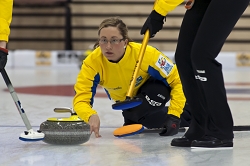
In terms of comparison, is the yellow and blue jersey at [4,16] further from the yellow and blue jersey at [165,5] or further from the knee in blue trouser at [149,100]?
the knee in blue trouser at [149,100]

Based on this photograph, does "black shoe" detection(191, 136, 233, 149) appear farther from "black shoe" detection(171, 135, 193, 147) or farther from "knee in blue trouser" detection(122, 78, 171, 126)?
"knee in blue trouser" detection(122, 78, 171, 126)

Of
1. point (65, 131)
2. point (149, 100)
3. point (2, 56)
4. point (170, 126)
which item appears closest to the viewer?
point (2, 56)

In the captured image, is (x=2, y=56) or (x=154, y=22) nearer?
(x=2, y=56)

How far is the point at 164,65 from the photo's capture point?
2.67m

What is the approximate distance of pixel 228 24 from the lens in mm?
2131

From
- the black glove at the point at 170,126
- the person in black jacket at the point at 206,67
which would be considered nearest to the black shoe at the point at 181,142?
the person in black jacket at the point at 206,67

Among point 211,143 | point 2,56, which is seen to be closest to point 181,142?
point 211,143

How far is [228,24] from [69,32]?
317 inches

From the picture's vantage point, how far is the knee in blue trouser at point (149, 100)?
269 centimetres

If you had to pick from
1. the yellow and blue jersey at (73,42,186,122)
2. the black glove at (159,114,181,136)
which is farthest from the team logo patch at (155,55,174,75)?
the black glove at (159,114,181,136)

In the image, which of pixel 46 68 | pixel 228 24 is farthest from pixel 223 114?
pixel 46 68

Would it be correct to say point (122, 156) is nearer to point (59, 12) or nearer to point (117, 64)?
point (117, 64)

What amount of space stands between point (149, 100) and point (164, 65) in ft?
0.62

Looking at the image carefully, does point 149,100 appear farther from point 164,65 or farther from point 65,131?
point 65,131
